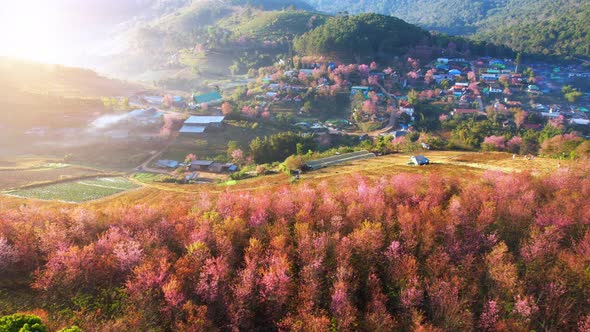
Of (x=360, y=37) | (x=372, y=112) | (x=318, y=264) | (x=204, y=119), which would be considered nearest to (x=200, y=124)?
(x=204, y=119)

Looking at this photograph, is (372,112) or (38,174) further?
→ (372,112)

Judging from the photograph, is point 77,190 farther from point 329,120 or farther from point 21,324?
point 329,120

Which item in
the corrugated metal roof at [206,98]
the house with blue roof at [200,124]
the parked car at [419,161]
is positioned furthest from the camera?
the corrugated metal roof at [206,98]

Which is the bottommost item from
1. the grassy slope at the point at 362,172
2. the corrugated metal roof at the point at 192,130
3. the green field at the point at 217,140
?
the green field at the point at 217,140

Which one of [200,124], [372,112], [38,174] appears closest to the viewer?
[38,174]

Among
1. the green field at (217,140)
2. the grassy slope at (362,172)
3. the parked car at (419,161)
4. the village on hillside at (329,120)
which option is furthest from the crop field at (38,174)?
the parked car at (419,161)

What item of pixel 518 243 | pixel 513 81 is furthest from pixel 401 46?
pixel 518 243

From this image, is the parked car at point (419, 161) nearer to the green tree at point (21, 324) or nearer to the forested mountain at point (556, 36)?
the green tree at point (21, 324)
